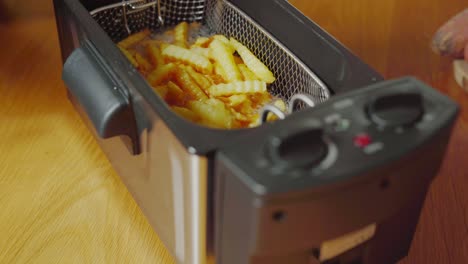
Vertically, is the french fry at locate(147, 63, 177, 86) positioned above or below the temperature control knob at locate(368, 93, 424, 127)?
below

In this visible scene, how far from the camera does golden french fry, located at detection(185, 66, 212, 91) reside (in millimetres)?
879

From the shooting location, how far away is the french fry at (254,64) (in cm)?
88

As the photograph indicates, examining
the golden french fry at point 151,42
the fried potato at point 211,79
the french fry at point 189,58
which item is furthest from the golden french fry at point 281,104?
the golden french fry at point 151,42

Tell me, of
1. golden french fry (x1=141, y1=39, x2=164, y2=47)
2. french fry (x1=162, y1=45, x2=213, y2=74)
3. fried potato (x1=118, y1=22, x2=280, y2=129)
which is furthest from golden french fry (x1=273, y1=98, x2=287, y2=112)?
golden french fry (x1=141, y1=39, x2=164, y2=47)

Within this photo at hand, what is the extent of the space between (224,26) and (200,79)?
0.49 feet

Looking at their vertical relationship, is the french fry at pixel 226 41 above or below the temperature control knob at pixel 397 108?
below

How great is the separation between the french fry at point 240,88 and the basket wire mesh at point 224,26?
5 cm

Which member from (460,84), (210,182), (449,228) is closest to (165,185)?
(210,182)

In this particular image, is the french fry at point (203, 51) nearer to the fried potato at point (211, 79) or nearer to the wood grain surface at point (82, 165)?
the fried potato at point (211, 79)

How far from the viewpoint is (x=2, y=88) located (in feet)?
3.49

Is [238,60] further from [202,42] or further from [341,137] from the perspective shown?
[341,137]

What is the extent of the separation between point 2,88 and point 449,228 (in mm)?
722

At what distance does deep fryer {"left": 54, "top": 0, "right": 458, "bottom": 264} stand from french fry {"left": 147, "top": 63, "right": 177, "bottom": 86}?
101 mm

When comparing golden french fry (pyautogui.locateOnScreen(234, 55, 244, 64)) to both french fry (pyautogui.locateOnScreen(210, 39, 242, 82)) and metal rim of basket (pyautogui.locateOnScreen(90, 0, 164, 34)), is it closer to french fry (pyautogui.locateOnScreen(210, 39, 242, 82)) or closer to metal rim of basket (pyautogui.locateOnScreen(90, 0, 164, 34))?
french fry (pyautogui.locateOnScreen(210, 39, 242, 82))
